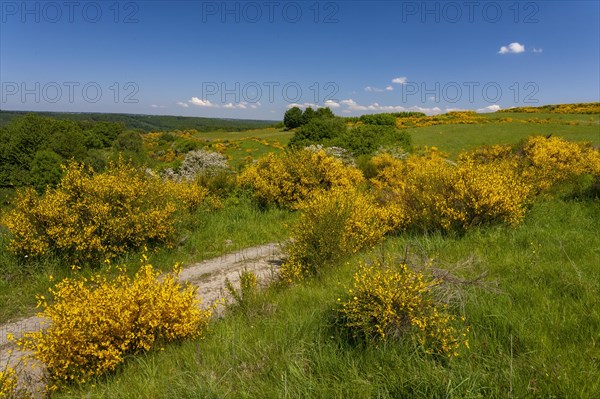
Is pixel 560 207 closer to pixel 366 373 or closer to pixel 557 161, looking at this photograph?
pixel 557 161

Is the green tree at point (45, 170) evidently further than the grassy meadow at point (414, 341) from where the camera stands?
Yes

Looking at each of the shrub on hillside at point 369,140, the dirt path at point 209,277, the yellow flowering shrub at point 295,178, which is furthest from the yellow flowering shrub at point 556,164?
the shrub on hillside at point 369,140

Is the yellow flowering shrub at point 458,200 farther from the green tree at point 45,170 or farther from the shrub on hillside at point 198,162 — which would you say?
the green tree at point 45,170

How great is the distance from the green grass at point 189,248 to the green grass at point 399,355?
3.94 meters

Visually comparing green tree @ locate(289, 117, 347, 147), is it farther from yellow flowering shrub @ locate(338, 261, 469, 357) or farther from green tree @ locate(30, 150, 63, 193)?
yellow flowering shrub @ locate(338, 261, 469, 357)

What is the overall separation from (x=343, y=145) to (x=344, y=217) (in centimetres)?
2046

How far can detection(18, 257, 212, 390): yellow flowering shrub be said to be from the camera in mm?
3678

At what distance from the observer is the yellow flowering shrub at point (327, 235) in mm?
6426

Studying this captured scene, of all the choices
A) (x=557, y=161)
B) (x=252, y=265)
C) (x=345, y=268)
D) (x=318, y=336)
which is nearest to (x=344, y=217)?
(x=345, y=268)

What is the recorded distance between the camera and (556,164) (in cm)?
1286

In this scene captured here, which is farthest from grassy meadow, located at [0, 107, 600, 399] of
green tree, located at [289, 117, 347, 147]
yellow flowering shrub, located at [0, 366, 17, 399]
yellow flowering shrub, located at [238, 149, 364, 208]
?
green tree, located at [289, 117, 347, 147]

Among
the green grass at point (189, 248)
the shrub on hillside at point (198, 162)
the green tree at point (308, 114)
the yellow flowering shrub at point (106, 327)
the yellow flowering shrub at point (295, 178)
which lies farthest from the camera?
the green tree at point (308, 114)

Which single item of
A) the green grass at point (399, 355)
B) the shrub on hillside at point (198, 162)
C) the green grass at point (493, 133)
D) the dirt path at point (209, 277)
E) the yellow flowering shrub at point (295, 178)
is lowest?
the dirt path at point (209, 277)

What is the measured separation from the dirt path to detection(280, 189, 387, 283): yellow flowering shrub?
0.63 meters
